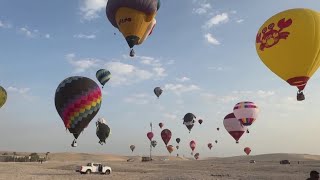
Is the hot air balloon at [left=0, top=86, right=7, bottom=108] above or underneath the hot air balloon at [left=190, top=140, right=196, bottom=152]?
above

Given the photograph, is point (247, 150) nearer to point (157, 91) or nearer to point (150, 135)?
point (150, 135)

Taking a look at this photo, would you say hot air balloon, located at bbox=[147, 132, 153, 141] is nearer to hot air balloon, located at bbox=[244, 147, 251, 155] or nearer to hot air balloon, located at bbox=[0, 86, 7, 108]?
hot air balloon, located at bbox=[244, 147, 251, 155]

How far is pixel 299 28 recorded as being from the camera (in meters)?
26.9

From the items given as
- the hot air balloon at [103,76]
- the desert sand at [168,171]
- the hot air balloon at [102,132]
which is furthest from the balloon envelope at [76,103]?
the hot air balloon at [102,132]

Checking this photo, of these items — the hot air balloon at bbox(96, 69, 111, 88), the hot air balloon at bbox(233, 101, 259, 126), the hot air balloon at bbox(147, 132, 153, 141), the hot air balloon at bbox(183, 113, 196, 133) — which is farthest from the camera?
the hot air balloon at bbox(147, 132, 153, 141)

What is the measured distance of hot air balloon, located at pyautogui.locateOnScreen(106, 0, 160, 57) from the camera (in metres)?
35.7

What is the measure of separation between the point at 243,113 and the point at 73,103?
73.7 ft

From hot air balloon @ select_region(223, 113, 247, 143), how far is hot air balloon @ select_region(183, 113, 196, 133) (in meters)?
23.6

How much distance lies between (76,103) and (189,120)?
155ft

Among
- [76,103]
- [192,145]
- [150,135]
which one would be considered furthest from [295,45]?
[150,135]

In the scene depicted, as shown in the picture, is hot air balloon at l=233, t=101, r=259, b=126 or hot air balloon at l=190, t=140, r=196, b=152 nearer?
hot air balloon at l=233, t=101, r=259, b=126

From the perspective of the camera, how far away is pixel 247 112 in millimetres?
49688

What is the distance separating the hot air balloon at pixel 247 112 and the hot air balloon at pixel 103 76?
1958 cm

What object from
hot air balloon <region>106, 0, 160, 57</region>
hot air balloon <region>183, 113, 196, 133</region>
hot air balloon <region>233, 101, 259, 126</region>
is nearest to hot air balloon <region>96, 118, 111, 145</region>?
hot air balloon <region>183, 113, 196, 133</region>
